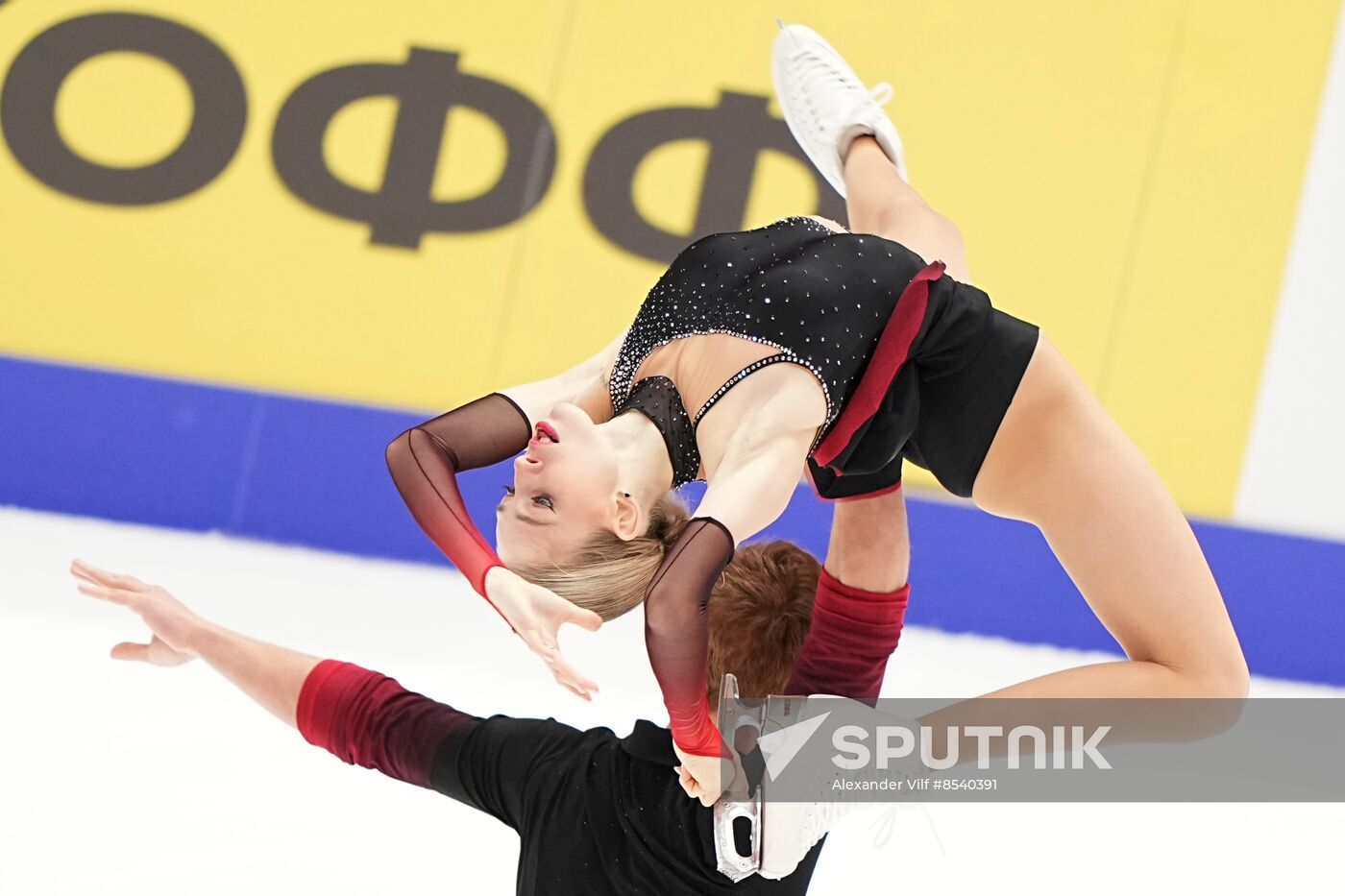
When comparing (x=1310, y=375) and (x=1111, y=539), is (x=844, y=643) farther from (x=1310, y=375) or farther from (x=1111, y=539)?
(x=1310, y=375)

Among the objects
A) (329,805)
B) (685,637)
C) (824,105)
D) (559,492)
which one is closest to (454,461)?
(559,492)

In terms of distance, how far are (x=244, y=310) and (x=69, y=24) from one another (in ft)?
3.03

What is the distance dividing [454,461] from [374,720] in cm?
31

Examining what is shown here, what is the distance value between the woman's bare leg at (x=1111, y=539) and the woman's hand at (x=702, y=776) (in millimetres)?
441

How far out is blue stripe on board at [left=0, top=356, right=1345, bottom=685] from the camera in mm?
3764

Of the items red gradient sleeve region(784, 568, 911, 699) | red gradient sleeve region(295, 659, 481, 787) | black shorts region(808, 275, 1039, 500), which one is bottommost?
→ red gradient sleeve region(295, 659, 481, 787)

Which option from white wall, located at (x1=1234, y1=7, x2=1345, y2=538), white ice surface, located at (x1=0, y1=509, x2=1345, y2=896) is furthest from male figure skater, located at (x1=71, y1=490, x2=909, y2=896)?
white wall, located at (x1=1234, y1=7, x2=1345, y2=538)

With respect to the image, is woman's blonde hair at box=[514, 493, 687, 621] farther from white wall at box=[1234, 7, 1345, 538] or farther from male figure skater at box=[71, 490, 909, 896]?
white wall at box=[1234, 7, 1345, 538]

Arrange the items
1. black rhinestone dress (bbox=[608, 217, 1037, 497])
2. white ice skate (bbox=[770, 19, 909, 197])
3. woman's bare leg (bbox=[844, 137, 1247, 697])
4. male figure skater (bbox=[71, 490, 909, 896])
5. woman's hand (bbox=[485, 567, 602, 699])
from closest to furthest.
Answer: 1. woman's hand (bbox=[485, 567, 602, 699])
2. male figure skater (bbox=[71, 490, 909, 896])
3. black rhinestone dress (bbox=[608, 217, 1037, 497])
4. woman's bare leg (bbox=[844, 137, 1247, 697])
5. white ice skate (bbox=[770, 19, 909, 197])

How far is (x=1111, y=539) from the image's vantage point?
1.86m

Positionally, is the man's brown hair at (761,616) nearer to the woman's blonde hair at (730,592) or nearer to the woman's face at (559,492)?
the woman's blonde hair at (730,592)

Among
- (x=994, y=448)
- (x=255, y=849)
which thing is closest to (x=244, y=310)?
(x=255, y=849)

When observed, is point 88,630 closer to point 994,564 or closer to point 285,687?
point 285,687

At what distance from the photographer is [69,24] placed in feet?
13.2
